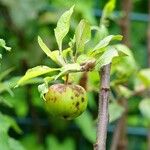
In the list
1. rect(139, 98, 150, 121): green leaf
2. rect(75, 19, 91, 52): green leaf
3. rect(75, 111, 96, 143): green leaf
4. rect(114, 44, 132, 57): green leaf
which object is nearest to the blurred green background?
rect(75, 111, 96, 143): green leaf

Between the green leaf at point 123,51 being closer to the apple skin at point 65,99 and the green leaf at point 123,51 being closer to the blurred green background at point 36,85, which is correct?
the apple skin at point 65,99

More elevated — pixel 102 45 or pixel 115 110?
pixel 115 110

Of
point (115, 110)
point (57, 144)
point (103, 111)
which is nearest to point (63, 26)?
point (103, 111)

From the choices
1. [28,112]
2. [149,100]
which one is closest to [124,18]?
[149,100]

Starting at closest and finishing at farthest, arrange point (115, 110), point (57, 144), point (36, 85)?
point (115, 110), point (36, 85), point (57, 144)

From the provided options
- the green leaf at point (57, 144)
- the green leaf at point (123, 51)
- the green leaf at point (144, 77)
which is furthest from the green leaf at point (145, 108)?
the green leaf at point (57, 144)

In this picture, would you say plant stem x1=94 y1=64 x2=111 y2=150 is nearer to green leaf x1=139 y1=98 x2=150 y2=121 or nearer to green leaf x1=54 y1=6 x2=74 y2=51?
green leaf x1=54 y1=6 x2=74 y2=51

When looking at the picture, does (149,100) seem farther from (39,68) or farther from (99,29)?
(39,68)

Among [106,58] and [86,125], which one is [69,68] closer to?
[106,58]
